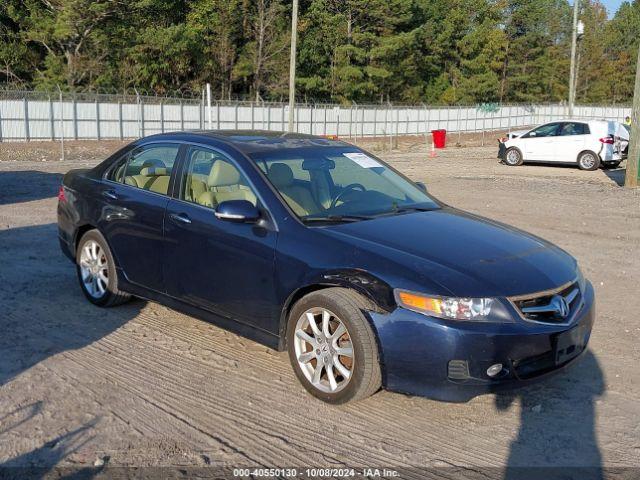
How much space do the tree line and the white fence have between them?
7.65 metres

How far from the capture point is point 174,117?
39844 mm

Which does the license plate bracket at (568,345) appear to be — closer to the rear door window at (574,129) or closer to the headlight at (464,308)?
the headlight at (464,308)

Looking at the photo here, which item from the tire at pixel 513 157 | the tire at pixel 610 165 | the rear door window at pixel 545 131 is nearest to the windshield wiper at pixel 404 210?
the tire at pixel 610 165

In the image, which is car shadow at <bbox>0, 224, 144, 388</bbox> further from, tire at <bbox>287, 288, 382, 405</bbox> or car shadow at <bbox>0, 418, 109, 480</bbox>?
tire at <bbox>287, 288, 382, 405</bbox>

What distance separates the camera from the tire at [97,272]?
605 centimetres

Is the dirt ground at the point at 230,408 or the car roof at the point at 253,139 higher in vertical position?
the car roof at the point at 253,139

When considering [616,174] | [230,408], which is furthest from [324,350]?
[616,174]

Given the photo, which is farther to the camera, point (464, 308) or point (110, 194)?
point (110, 194)

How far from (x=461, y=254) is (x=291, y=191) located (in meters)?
1.31

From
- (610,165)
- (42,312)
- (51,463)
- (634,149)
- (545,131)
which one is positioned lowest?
(51,463)

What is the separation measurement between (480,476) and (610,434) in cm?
99

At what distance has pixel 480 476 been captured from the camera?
3.61m

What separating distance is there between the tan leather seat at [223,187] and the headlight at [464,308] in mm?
1625

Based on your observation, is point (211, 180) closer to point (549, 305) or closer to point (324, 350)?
point (324, 350)
